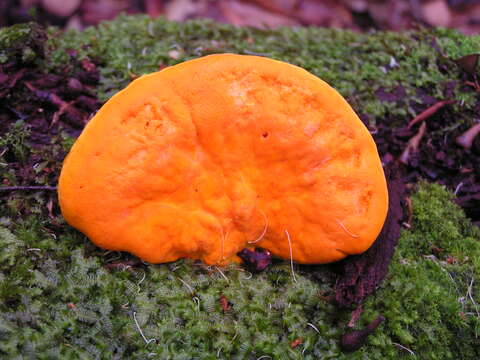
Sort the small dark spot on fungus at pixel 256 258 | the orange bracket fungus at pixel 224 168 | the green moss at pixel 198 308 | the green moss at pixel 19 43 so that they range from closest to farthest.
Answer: the green moss at pixel 198 308 → the orange bracket fungus at pixel 224 168 → the small dark spot on fungus at pixel 256 258 → the green moss at pixel 19 43

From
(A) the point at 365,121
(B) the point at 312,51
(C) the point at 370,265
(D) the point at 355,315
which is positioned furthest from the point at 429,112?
(D) the point at 355,315

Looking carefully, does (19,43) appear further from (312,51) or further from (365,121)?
(365,121)

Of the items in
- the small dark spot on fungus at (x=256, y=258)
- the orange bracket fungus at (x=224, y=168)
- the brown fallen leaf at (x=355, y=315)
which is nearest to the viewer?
the orange bracket fungus at (x=224, y=168)

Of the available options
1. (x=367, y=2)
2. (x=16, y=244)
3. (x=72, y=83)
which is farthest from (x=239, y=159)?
(x=367, y=2)

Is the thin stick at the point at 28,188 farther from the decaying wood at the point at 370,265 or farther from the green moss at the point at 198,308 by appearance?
the decaying wood at the point at 370,265

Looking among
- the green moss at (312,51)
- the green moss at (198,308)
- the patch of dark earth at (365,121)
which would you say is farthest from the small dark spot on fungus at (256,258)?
the green moss at (312,51)

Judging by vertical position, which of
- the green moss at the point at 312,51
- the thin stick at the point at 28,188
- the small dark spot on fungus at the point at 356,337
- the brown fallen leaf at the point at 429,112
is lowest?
the small dark spot on fungus at the point at 356,337
